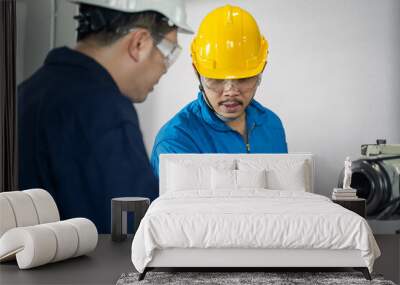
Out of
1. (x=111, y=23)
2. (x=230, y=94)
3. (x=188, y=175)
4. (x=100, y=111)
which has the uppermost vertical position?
(x=111, y=23)

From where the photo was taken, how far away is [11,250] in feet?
14.4

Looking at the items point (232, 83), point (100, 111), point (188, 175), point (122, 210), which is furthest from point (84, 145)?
point (232, 83)

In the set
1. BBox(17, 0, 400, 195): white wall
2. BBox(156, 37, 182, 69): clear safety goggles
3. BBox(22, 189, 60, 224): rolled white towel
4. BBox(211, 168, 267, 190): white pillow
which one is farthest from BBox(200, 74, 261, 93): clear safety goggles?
BBox(22, 189, 60, 224): rolled white towel

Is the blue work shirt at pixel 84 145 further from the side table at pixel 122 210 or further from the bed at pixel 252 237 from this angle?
the bed at pixel 252 237

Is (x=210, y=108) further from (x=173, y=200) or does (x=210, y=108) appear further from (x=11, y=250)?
(x=11, y=250)

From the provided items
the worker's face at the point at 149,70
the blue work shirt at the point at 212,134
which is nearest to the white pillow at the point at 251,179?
the blue work shirt at the point at 212,134

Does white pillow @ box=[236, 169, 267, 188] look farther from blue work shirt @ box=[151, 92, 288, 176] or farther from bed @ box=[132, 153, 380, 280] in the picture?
bed @ box=[132, 153, 380, 280]

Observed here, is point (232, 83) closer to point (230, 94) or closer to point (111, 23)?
point (230, 94)

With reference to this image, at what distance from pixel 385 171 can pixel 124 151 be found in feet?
7.90

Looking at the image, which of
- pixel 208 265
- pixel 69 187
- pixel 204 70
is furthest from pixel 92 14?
pixel 208 265

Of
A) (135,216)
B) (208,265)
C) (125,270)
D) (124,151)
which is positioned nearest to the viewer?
(208,265)

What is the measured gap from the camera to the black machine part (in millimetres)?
5852

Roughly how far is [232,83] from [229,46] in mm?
338

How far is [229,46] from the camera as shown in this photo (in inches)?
227
